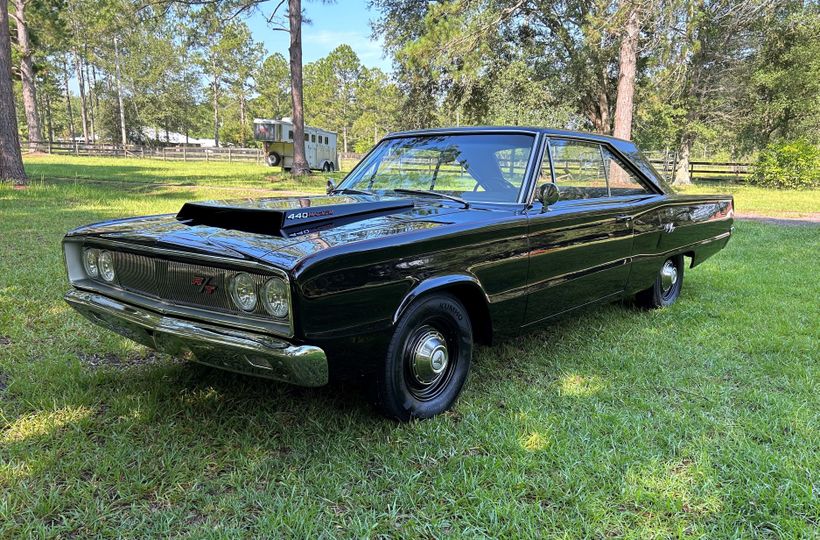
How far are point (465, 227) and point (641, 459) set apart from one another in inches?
52.3

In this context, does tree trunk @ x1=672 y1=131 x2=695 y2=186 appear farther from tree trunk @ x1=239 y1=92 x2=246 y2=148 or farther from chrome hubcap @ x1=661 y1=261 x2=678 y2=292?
tree trunk @ x1=239 y1=92 x2=246 y2=148

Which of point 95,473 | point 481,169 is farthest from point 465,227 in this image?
point 95,473

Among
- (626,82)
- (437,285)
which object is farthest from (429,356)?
(626,82)

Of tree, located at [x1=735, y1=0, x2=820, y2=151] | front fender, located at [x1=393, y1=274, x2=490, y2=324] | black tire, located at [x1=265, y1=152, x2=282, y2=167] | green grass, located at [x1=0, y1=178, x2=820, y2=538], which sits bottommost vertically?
green grass, located at [x1=0, y1=178, x2=820, y2=538]

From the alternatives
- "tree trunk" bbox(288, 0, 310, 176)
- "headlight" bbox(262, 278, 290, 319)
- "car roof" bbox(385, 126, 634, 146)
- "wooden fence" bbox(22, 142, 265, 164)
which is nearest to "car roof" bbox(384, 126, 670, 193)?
"car roof" bbox(385, 126, 634, 146)

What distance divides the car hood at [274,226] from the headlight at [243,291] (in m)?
0.10

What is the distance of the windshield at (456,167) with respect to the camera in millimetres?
3383

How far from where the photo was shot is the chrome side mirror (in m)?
3.23

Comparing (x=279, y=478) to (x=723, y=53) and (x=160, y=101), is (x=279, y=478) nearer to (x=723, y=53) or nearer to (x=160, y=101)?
(x=723, y=53)

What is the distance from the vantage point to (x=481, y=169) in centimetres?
347

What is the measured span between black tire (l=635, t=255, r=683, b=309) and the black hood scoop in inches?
103

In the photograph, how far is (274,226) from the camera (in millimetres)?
2549

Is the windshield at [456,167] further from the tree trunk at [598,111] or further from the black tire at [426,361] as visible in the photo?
the tree trunk at [598,111]

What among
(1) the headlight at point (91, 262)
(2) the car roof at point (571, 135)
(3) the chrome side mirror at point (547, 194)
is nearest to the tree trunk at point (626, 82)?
(2) the car roof at point (571, 135)
